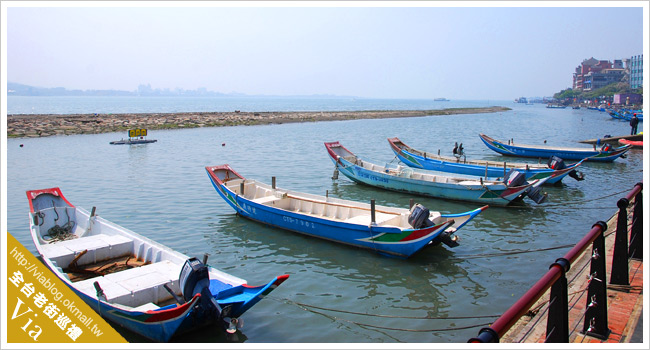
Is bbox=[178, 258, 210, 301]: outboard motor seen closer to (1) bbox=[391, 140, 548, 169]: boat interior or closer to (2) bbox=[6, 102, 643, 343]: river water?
(2) bbox=[6, 102, 643, 343]: river water

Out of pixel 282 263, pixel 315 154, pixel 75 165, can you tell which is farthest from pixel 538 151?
pixel 75 165

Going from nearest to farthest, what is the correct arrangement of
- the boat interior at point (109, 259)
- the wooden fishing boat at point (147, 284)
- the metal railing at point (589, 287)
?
the metal railing at point (589, 287) → the wooden fishing boat at point (147, 284) → the boat interior at point (109, 259)

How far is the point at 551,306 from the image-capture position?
481 cm

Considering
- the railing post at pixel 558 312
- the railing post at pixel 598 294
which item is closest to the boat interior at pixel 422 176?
the railing post at pixel 598 294

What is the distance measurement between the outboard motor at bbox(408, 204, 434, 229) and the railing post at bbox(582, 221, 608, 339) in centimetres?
802

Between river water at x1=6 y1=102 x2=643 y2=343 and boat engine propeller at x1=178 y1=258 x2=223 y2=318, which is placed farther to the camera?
river water at x1=6 y1=102 x2=643 y2=343

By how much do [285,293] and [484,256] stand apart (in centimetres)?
621

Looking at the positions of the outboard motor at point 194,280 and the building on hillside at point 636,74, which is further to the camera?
the building on hillside at point 636,74

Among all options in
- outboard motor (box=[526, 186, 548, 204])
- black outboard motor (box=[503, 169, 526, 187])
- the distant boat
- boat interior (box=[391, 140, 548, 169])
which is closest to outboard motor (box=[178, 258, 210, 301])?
black outboard motor (box=[503, 169, 526, 187])

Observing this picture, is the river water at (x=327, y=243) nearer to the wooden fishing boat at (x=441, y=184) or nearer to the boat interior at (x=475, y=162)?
the wooden fishing boat at (x=441, y=184)

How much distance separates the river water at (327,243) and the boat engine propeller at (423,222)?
68 cm

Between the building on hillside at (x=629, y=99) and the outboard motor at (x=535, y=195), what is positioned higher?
the building on hillside at (x=629, y=99)

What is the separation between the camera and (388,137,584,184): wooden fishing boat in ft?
80.2

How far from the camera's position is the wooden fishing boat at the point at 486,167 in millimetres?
24453
